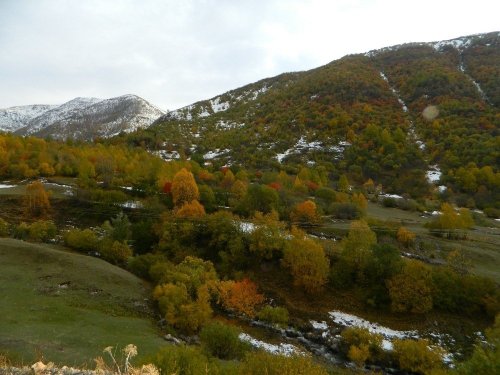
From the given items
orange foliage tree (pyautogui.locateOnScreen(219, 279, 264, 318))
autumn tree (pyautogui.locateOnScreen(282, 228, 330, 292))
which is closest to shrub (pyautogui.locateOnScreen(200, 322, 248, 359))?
orange foliage tree (pyautogui.locateOnScreen(219, 279, 264, 318))

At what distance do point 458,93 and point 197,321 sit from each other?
13054cm

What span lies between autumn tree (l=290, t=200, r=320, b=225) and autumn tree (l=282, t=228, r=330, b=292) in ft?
46.6

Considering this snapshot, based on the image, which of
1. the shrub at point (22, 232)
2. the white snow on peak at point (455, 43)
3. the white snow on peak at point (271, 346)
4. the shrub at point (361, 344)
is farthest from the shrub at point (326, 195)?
the white snow on peak at point (455, 43)

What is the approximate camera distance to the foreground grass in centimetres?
2564

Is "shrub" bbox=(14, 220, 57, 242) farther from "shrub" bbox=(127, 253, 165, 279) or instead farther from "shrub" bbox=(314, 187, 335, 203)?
"shrub" bbox=(314, 187, 335, 203)

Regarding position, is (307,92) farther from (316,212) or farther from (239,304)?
(239,304)

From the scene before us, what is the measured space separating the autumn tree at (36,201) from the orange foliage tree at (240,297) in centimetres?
4034

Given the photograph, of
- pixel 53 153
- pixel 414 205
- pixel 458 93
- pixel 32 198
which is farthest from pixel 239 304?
pixel 458 93

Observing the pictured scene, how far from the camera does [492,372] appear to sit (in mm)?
18016

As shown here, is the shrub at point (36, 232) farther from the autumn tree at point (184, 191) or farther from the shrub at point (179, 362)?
the shrub at point (179, 362)

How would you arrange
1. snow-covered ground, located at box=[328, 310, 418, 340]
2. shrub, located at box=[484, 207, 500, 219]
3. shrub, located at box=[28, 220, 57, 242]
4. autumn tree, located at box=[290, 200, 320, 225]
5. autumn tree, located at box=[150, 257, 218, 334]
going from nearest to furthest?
autumn tree, located at box=[150, 257, 218, 334] → snow-covered ground, located at box=[328, 310, 418, 340] → shrub, located at box=[28, 220, 57, 242] → autumn tree, located at box=[290, 200, 320, 225] → shrub, located at box=[484, 207, 500, 219]

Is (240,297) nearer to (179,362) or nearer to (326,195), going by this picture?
(179,362)

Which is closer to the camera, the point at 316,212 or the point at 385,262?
the point at 385,262

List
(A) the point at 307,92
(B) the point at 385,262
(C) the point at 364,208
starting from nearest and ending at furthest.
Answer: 1. (B) the point at 385,262
2. (C) the point at 364,208
3. (A) the point at 307,92
